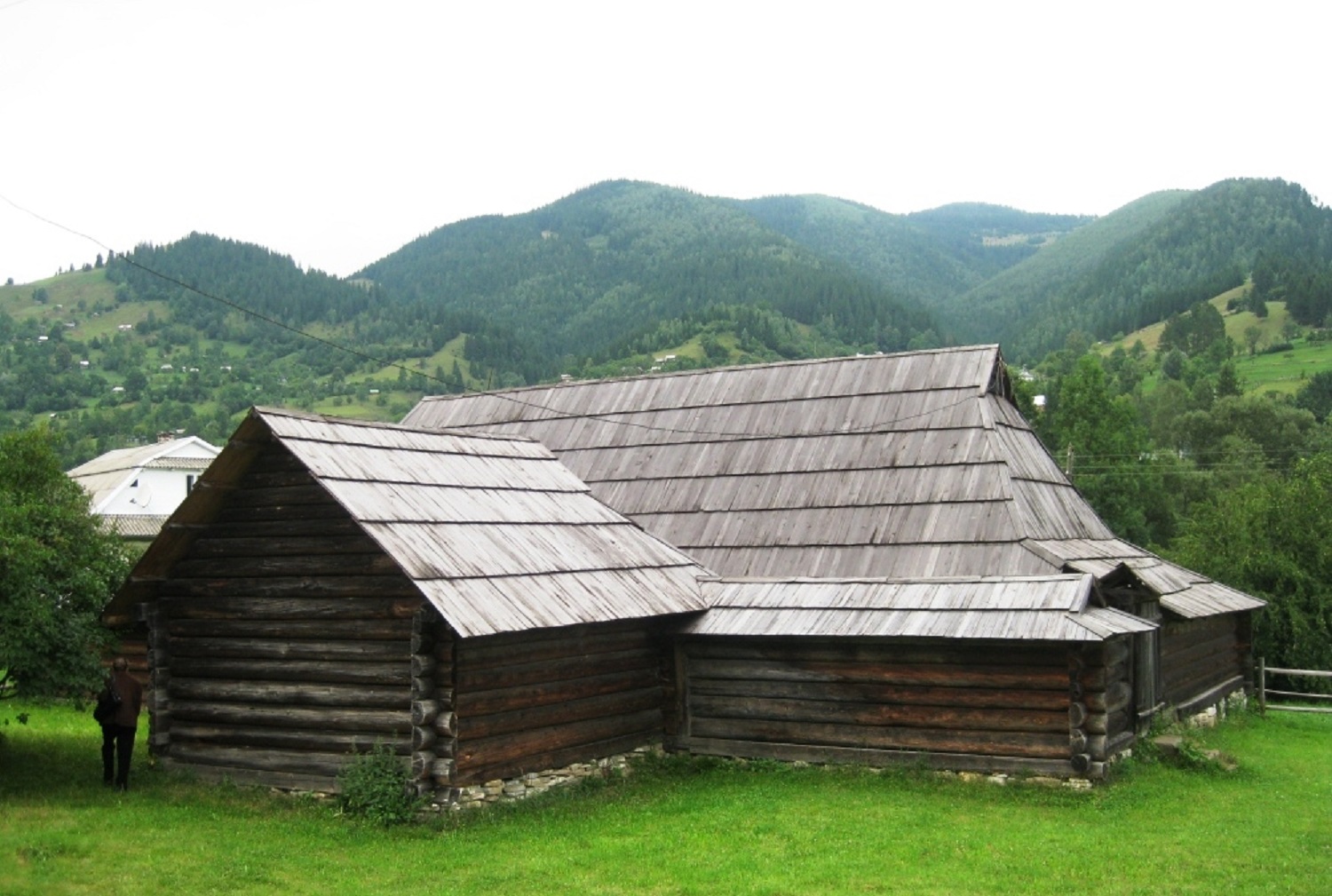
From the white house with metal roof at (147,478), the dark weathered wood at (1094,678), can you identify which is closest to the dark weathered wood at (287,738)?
the dark weathered wood at (1094,678)

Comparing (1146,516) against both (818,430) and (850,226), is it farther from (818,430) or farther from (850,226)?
(850,226)

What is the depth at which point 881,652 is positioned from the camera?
612 inches

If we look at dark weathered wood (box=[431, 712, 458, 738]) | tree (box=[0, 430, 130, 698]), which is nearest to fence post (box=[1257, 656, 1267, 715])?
dark weathered wood (box=[431, 712, 458, 738])

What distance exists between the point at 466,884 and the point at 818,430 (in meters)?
10.7

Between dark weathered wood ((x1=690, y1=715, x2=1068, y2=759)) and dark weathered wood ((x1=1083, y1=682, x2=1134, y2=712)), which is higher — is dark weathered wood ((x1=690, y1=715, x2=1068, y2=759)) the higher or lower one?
the lower one

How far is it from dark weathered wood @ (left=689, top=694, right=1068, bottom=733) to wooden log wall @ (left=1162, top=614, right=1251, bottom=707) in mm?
4983

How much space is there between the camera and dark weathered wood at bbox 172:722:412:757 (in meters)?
13.9

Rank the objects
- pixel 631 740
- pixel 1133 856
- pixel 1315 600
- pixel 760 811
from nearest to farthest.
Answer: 1. pixel 1133 856
2. pixel 760 811
3. pixel 631 740
4. pixel 1315 600

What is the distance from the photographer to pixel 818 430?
2012 centimetres

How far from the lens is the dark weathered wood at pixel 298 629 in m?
13.9

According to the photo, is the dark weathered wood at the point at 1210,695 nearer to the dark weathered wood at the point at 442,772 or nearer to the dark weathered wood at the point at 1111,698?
the dark weathered wood at the point at 1111,698

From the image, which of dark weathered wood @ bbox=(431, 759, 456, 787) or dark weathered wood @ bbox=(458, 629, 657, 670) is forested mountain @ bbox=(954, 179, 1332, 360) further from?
dark weathered wood @ bbox=(431, 759, 456, 787)

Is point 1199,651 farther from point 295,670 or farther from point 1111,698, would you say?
point 295,670

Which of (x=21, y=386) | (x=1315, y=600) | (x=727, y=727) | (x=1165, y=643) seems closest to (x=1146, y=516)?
(x=1315, y=600)
